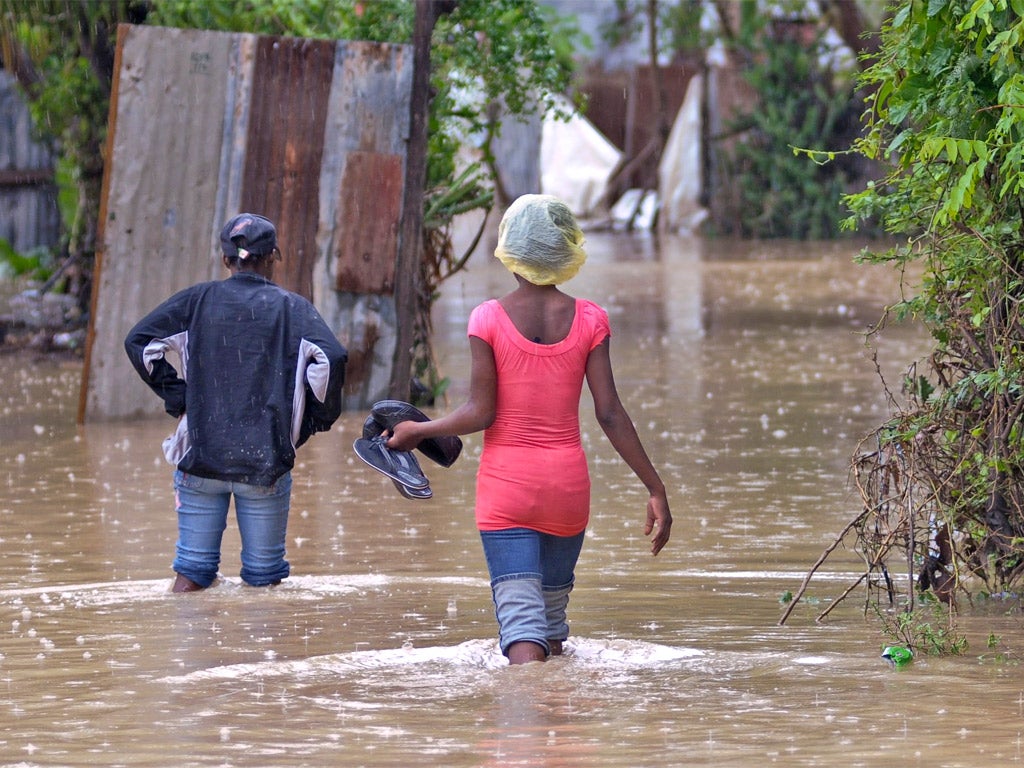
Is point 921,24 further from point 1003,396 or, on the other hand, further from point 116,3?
point 116,3

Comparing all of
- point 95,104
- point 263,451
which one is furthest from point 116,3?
point 263,451

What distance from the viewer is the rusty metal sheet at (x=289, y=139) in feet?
35.8

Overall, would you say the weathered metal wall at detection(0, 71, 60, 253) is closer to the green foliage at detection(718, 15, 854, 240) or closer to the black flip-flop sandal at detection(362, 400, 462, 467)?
the black flip-flop sandal at detection(362, 400, 462, 467)

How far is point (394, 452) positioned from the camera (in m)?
5.24

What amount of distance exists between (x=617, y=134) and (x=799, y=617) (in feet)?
108

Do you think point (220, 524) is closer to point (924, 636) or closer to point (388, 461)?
point (388, 461)

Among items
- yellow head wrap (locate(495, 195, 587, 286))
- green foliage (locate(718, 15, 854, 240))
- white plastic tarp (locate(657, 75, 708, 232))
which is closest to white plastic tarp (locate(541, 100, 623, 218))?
white plastic tarp (locate(657, 75, 708, 232))

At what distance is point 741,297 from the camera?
19.2 m

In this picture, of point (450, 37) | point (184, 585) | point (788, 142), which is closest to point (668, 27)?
point (788, 142)

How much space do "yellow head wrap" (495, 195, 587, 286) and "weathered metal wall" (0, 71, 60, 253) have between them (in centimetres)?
1341

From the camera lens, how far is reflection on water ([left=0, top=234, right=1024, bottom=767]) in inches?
172

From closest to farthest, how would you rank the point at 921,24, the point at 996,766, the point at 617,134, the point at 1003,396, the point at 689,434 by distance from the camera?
the point at 996,766 < the point at 921,24 < the point at 1003,396 < the point at 689,434 < the point at 617,134

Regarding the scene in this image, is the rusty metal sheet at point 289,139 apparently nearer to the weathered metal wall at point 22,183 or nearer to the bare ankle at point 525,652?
the bare ankle at point 525,652

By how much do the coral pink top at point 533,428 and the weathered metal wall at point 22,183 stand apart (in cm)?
1351
